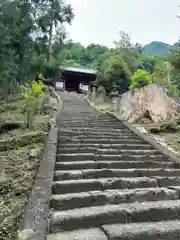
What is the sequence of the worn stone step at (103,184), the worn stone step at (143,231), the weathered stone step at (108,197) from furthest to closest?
the worn stone step at (103,184) < the weathered stone step at (108,197) < the worn stone step at (143,231)

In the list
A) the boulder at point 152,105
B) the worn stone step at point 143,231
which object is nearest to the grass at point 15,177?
the worn stone step at point 143,231

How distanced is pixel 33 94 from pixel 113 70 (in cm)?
1230

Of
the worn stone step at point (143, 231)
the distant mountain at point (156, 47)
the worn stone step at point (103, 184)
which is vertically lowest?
the worn stone step at point (143, 231)

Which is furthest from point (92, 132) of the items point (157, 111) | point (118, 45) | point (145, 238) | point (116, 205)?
point (118, 45)

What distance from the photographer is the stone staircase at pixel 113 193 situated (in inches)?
126

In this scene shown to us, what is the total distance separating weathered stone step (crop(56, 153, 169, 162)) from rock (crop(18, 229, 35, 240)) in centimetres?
266

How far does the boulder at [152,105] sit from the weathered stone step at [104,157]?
3542mm

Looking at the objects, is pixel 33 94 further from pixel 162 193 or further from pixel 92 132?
pixel 162 193

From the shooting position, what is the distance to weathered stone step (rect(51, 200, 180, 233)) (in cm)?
328

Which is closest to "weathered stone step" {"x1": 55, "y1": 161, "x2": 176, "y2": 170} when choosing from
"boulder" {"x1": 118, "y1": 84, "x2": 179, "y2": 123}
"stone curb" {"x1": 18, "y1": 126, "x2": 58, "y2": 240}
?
"stone curb" {"x1": 18, "y1": 126, "x2": 58, "y2": 240}

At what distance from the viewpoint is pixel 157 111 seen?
9836 mm

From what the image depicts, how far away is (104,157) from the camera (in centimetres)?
586

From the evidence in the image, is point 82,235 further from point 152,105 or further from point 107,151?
point 152,105

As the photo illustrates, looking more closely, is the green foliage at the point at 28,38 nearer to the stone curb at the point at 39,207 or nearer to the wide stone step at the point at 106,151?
the wide stone step at the point at 106,151
